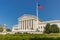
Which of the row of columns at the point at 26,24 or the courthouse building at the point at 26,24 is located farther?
the row of columns at the point at 26,24

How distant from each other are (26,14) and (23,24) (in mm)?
5982

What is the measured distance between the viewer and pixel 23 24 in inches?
3649

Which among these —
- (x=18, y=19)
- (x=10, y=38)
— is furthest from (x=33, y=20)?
(x=10, y=38)

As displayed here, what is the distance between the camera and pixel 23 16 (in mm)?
90562

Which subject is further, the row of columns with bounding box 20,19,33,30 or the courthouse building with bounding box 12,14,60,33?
the row of columns with bounding box 20,19,33,30

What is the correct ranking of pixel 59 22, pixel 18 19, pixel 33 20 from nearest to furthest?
pixel 59 22
pixel 33 20
pixel 18 19

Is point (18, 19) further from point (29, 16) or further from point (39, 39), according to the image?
point (39, 39)

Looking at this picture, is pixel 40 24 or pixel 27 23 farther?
pixel 27 23

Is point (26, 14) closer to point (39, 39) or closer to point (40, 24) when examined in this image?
point (40, 24)

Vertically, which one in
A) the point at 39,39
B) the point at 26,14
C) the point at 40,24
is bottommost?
the point at 39,39

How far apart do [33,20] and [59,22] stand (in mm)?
14293

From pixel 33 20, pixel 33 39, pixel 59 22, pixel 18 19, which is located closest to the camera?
pixel 33 39

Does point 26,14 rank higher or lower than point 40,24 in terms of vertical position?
higher

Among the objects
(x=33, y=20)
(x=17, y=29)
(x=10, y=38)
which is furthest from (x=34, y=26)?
(x=10, y=38)
